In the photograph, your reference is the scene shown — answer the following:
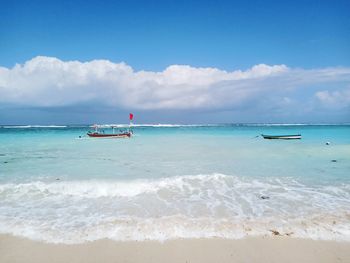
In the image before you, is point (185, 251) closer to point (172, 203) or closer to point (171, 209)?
point (171, 209)

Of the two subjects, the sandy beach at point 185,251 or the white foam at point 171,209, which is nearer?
the sandy beach at point 185,251

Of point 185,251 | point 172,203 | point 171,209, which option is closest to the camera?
point 185,251

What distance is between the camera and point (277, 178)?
12992mm

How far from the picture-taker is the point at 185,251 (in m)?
5.55

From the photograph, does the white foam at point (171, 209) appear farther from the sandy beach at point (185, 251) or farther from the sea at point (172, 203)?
the sandy beach at point (185, 251)

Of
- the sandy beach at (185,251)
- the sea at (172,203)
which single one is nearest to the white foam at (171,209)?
the sea at (172,203)

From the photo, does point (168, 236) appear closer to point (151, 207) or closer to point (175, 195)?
point (151, 207)

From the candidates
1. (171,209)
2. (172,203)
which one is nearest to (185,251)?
(171,209)

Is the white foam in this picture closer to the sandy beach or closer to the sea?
the sea

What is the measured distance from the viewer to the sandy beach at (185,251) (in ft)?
17.2

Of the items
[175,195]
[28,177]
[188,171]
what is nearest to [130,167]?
[188,171]

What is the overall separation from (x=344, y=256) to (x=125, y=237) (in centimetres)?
472

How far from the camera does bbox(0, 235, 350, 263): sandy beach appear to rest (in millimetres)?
5242

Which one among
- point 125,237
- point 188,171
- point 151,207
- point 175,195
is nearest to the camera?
point 125,237
